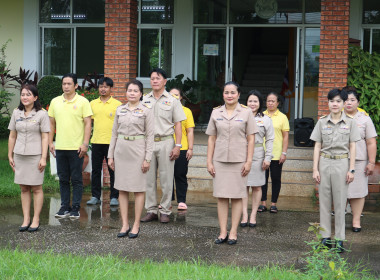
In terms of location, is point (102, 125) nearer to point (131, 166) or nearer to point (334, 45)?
point (131, 166)

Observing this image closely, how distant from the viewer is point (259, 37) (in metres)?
21.3

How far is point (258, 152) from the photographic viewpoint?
8.15m

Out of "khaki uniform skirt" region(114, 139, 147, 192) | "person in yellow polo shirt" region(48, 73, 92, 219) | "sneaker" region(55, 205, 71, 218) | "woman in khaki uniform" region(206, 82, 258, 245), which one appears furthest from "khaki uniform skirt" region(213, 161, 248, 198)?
"sneaker" region(55, 205, 71, 218)

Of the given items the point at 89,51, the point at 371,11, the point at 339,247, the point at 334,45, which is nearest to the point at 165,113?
the point at 339,247

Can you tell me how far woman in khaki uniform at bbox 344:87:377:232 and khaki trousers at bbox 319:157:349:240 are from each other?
1.02 m

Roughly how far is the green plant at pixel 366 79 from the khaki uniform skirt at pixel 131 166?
4.80 metres

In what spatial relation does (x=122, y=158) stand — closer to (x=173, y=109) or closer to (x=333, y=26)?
(x=173, y=109)

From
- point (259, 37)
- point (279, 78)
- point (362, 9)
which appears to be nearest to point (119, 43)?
point (362, 9)

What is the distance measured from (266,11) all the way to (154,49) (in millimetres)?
2778

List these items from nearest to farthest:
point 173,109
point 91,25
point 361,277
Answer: point 361,277 → point 173,109 → point 91,25

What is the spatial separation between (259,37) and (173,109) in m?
13.9

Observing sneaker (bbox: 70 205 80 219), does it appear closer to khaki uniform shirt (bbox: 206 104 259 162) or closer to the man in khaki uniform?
the man in khaki uniform

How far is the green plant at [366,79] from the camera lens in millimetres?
10617

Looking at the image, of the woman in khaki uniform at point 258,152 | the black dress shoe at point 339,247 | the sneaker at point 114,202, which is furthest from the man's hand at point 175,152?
the black dress shoe at point 339,247
